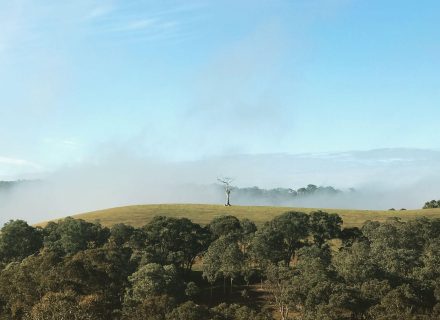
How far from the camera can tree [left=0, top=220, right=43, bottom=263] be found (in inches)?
4626

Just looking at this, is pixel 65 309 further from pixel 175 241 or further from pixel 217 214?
pixel 217 214

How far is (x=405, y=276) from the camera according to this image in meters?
91.2

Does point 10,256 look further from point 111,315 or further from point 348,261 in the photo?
point 348,261

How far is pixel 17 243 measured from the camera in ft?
389

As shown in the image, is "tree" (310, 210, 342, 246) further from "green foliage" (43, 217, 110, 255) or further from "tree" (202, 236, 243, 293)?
"green foliage" (43, 217, 110, 255)

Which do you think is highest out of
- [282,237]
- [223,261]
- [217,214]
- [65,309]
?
[217,214]

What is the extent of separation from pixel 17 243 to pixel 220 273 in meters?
54.6

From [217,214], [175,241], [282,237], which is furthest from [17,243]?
[217,214]

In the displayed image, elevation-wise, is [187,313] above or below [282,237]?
below

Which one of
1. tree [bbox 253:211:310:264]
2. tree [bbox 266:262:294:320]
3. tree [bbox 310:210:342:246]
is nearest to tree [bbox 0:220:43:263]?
tree [bbox 253:211:310:264]

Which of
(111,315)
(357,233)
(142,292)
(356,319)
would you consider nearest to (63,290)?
(111,315)

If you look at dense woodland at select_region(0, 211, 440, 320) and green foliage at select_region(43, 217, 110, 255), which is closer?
dense woodland at select_region(0, 211, 440, 320)

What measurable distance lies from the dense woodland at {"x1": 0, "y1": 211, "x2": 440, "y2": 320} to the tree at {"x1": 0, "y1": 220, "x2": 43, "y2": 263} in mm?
264

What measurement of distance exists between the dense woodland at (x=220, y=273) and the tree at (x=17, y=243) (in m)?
0.26
